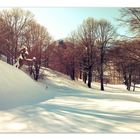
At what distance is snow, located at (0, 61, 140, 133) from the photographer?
426 centimetres

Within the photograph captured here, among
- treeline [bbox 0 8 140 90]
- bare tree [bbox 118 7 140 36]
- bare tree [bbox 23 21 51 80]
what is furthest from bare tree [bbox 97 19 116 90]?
bare tree [bbox 23 21 51 80]

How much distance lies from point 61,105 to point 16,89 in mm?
859

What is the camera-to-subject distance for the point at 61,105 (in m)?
4.84

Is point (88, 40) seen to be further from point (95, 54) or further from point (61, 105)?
point (61, 105)

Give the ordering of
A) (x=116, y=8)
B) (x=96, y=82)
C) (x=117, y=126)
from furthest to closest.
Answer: (x=96, y=82) < (x=116, y=8) < (x=117, y=126)

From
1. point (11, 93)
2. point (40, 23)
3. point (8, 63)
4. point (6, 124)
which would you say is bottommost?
→ point (6, 124)

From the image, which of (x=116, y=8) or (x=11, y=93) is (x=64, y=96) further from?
(x=116, y=8)

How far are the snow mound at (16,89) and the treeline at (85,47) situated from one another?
512mm

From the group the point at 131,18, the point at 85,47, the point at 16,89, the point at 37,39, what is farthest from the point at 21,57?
the point at 131,18

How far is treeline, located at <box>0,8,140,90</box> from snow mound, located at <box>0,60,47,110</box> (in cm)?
51

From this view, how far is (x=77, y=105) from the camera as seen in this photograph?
488cm

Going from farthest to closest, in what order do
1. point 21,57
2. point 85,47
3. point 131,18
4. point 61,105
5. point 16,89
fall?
point 16,89, point 21,57, point 131,18, point 85,47, point 61,105

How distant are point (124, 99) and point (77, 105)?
2.07 feet

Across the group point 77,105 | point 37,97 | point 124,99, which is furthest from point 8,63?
point 124,99
